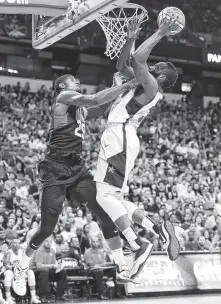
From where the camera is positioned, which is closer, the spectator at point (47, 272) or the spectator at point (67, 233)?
the spectator at point (47, 272)

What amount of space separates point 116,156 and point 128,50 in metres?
1.20

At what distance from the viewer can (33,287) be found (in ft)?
35.4

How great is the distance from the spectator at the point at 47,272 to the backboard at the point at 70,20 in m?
4.72

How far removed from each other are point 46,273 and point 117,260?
4.99 m

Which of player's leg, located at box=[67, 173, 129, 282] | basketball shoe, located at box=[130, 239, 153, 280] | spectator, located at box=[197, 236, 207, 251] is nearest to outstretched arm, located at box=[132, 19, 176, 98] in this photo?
player's leg, located at box=[67, 173, 129, 282]

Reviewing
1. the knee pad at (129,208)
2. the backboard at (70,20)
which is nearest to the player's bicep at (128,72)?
the backboard at (70,20)

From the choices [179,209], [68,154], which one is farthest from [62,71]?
[68,154]

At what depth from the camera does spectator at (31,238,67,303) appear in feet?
37.0

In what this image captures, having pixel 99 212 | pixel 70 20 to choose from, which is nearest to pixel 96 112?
pixel 99 212

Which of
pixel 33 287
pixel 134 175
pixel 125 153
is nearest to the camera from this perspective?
pixel 125 153

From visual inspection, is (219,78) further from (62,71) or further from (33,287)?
(33,287)

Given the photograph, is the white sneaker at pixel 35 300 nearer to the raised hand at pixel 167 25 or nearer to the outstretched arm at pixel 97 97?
the outstretched arm at pixel 97 97

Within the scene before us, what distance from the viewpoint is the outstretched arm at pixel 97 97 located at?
20.2 feet

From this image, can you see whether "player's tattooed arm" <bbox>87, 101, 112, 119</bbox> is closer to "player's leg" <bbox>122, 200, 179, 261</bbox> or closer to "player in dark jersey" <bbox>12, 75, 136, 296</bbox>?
"player in dark jersey" <bbox>12, 75, 136, 296</bbox>
